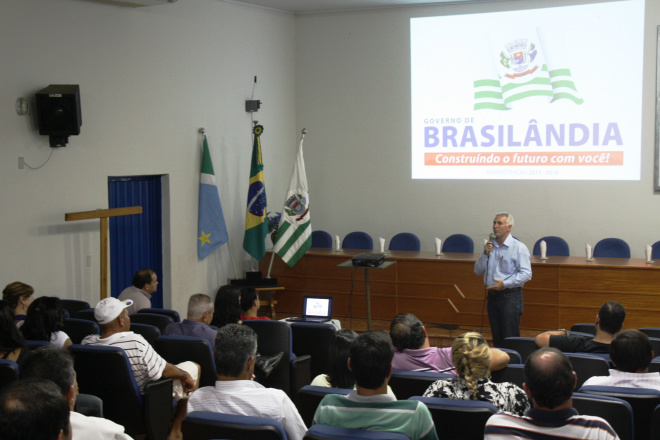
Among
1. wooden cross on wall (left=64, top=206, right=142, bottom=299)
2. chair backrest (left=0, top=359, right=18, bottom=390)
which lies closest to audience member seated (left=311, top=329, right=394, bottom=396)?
chair backrest (left=0, top=359, right=18, bottom=390)

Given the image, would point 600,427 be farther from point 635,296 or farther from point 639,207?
point 639,207

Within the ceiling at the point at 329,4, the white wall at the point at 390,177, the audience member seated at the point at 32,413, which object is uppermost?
the ceiling at the point at 329,4

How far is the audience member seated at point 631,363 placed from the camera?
11.1 ft

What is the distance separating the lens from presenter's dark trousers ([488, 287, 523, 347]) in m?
6.05

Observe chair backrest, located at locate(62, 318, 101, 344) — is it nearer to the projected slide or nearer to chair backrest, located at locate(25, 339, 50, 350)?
chair backrest, located at locate(25, 339, 50, 350)

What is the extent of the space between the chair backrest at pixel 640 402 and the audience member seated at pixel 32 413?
2341 mm

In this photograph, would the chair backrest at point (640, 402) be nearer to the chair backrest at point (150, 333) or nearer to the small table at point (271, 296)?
the chair backrest at point (150, 333)

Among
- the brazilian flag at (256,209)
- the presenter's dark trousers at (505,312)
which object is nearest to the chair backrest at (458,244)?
the brazilian flag at (256,209)

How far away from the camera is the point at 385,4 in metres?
9.57

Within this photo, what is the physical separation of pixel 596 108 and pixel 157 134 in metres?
5.49

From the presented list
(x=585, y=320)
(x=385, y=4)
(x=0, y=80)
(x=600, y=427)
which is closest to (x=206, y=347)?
(x=600, y=427)

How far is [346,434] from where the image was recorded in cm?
234

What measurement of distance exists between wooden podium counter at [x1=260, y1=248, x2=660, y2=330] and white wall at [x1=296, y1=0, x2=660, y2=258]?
1159 mm

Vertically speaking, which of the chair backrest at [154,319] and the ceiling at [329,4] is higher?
the ceiling at [329,4]
